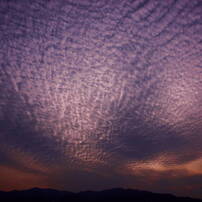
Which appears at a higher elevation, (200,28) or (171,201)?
(200,28)

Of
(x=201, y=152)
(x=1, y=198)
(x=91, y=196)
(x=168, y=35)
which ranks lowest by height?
(x=1, y=198)

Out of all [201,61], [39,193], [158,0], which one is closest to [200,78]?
[201,61]

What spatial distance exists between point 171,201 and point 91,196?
1006 inches

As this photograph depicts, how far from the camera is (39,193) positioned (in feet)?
187

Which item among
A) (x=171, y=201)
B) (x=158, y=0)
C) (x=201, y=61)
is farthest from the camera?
(x=171, y=201)

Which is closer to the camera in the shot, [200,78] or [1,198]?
[200,78]

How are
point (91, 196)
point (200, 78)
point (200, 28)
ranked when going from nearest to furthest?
point (200, 28)
point (200, 78)
point (91, 196)

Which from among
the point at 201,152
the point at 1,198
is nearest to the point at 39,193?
the point at 1,198

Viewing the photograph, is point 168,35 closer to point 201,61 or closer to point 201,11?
point 201,11

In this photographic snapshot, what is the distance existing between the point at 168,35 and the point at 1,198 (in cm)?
6021

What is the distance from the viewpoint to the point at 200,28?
199 inches

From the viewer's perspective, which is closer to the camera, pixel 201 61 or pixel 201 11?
pixel 201 11

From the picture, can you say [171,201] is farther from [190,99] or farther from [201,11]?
[201,11]

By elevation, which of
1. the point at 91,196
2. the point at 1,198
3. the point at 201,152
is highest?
the point at 201,152
